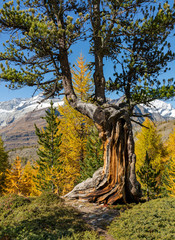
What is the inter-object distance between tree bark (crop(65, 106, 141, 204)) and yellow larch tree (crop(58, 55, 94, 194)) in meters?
7.67

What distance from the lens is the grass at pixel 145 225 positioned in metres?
4.52

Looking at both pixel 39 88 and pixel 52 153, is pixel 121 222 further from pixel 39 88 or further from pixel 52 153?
pixel 52 153

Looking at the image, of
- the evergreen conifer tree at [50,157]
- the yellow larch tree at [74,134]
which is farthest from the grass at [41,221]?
the yellow larch tree at [74,134]

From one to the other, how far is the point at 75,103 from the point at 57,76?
5.63 ft

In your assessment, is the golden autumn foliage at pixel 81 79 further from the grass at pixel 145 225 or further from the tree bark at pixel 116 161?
the grass at pixel 145 225

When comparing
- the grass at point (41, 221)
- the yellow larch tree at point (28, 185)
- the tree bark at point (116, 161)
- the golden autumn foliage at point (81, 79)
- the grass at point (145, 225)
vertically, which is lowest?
the yellow larch tree at point (28, 185)

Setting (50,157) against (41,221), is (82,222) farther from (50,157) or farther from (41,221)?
(50,157)

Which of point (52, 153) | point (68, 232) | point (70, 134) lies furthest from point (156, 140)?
point (68, 232)

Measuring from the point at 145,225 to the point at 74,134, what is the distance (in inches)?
475

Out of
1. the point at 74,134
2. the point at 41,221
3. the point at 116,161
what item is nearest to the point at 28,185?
the point at 74,134

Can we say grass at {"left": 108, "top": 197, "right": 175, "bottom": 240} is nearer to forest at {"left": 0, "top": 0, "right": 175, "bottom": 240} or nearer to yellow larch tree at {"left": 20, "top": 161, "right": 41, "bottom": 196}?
forest at {"left": 0, "top": 0, "right": 175, "bottom": 240}

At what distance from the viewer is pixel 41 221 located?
5.49 metres

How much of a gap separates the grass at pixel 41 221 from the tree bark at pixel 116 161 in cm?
182

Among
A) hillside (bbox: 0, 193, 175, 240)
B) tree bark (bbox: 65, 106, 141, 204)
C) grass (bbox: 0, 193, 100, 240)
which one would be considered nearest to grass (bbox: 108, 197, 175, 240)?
hillside (bbox: 0, 193, 175, 240)
